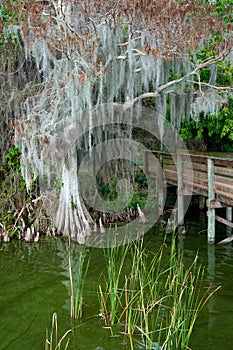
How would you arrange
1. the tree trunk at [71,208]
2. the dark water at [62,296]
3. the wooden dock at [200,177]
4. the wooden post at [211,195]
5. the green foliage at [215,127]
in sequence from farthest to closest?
1. the green foliage at [215,127]
2. the tree trunk at [71,208]
3. the wooden post at [211,195]
4. the wooden dock at [200,177]
5. the dark water at [62,296]

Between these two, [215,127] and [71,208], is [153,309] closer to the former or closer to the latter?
[71,208]

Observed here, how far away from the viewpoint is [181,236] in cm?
895

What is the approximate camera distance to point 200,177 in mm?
8727

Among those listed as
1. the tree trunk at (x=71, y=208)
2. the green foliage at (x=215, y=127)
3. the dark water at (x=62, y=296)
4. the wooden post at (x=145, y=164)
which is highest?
the green foliage at (x=215, y=127)

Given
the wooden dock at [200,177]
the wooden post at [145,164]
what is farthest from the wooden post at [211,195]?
the wooden post at [145,164]

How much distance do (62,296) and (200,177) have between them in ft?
14.5

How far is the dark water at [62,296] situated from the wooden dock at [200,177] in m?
0.85

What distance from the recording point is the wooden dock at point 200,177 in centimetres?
757

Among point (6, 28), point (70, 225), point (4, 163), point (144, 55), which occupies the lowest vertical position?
point (70, 225)

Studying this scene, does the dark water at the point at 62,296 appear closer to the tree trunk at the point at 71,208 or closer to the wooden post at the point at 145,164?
the tree trunk at the point at 71,208

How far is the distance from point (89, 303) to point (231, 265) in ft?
9.23

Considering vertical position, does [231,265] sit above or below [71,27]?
below

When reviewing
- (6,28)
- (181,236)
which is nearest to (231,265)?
(181,236)

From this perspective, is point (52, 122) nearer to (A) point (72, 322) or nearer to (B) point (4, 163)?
(B) point (4, 163)
